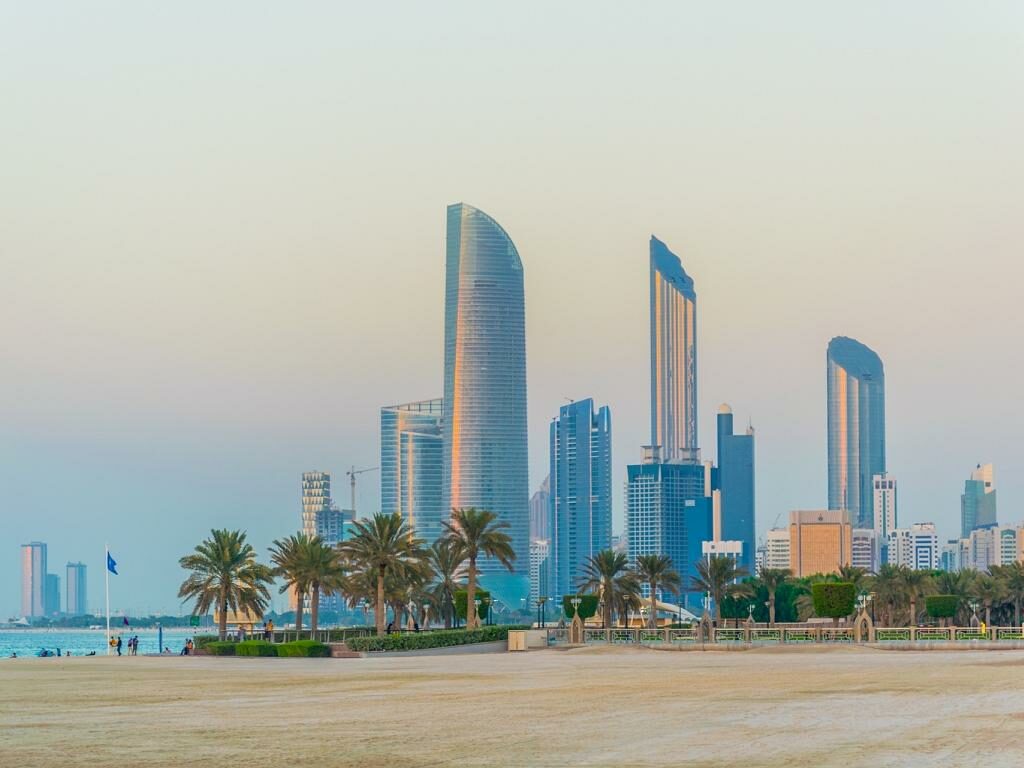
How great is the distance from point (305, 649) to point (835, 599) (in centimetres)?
3941

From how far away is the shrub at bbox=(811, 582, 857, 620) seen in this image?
106m

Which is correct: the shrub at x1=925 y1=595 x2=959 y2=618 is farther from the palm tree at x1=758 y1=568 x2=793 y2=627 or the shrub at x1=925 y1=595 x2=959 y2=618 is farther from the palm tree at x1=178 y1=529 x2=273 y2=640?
the palm tree at x1=178 y1=529 x2=273 y2=640

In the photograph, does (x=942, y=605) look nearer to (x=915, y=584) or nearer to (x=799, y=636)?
(x=799, y=636)

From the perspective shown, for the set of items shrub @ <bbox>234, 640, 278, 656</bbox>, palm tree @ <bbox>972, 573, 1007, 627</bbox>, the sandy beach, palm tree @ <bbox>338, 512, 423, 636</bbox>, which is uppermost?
palm tree @ <bbox>338, 512, 423, 636</bbox>

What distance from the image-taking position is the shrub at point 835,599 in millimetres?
106312

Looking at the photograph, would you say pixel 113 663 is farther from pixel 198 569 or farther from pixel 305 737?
pixel 305 737

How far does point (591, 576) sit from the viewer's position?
132 metres

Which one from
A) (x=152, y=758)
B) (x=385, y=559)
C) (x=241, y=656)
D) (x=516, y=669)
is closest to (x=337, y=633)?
(x=385, y=559)

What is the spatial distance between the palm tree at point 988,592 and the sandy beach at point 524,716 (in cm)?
7857

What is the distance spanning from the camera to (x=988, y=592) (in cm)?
14100

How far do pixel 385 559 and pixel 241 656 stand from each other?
38.6 ft

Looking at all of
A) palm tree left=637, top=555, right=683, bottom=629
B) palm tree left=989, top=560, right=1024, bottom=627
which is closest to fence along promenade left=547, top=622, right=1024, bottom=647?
palm tree left=637, top=555, right=683, bottom=629

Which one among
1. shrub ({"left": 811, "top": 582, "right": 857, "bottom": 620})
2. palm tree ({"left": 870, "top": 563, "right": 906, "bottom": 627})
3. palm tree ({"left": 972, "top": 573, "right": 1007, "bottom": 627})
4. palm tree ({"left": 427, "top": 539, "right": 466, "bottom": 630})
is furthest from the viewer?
palm tree ({"left": 972, "top": 573, "right": 1007, "bottom": 627})

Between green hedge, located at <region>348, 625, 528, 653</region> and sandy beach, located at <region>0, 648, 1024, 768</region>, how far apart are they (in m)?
17.0
